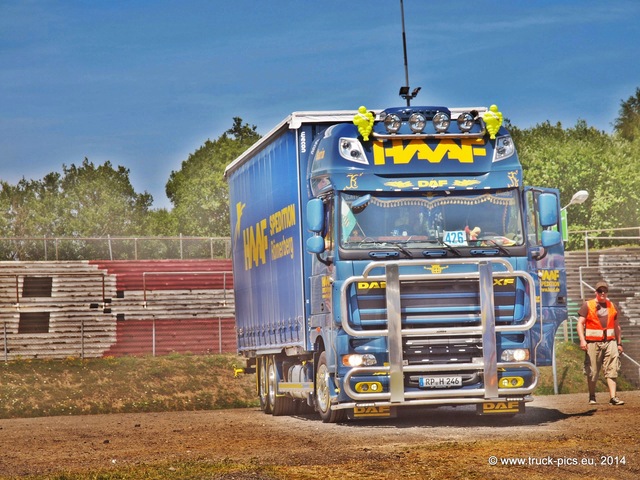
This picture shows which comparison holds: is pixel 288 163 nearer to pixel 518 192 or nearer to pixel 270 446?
pixel 518 192

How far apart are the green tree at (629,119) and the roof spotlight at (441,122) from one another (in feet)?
314

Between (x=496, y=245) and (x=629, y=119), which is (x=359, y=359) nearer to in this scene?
(x=496, y=245)

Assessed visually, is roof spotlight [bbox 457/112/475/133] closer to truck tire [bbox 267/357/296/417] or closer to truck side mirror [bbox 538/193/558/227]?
truck side mirror [bbox 538/193/558/227]

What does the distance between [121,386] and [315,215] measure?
64.5ft

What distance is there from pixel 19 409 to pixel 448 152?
18.2m

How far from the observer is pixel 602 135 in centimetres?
10112

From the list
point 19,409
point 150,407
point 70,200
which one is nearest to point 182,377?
point 150,407

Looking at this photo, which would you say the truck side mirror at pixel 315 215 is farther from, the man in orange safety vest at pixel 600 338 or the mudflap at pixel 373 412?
the man in orange safety vest at pixel 600 338

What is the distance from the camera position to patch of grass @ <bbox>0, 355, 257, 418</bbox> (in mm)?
33344

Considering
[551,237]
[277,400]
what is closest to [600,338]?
[551,237]

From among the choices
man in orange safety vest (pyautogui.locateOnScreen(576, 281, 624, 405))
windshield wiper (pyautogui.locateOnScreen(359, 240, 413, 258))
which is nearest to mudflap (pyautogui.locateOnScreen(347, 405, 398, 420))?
windshield wiper (pyautogui.locateOnScreen(359, 240, 413, 258))

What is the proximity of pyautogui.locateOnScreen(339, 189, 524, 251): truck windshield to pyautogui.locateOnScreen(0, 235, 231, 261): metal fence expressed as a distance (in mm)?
43311

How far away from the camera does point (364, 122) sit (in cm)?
1752

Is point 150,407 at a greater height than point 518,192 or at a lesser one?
lesser
